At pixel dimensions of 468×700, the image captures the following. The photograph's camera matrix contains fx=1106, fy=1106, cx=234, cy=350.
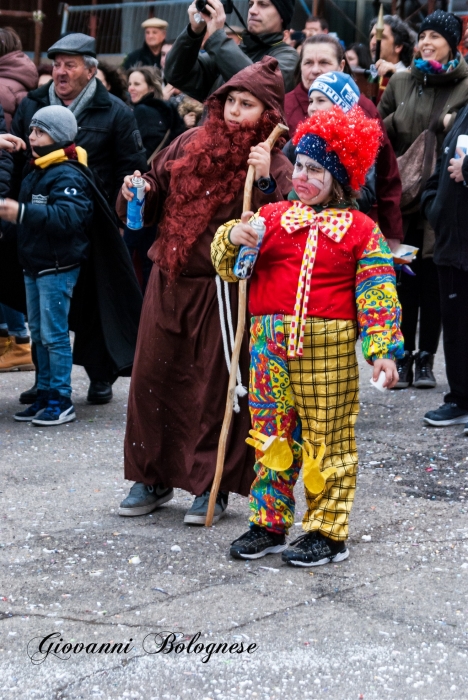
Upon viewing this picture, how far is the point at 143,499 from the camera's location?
4.89 metres

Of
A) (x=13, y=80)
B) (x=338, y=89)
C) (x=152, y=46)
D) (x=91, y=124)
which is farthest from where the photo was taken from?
(x=152, y=46)

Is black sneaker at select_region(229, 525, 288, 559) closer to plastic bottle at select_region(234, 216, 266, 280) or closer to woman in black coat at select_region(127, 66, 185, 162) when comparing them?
plastic bottle at select_region(234, 216, 266, 280)

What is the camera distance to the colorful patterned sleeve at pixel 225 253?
412cm

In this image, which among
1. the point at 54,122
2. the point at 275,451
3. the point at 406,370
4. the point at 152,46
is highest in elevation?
the point at 152,46

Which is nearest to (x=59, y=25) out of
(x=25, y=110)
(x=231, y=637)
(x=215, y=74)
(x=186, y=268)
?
(x=25, y=110)

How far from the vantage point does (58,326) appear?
657cm

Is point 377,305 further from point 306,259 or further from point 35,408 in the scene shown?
point 35,408

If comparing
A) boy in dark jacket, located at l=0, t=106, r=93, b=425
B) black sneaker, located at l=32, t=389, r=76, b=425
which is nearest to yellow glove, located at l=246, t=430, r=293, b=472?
boy in dark jacket, located at l=0, t=106, r=93, b=425

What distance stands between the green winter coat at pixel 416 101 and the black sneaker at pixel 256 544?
13.0 ft

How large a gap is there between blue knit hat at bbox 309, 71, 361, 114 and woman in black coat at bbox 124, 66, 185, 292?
13.0 feet

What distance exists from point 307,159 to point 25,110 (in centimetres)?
349

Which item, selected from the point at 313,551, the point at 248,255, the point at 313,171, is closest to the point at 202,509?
the point at 313,551

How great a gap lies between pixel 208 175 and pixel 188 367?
829 millimetres

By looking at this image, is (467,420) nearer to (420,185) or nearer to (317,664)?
(420,185)
